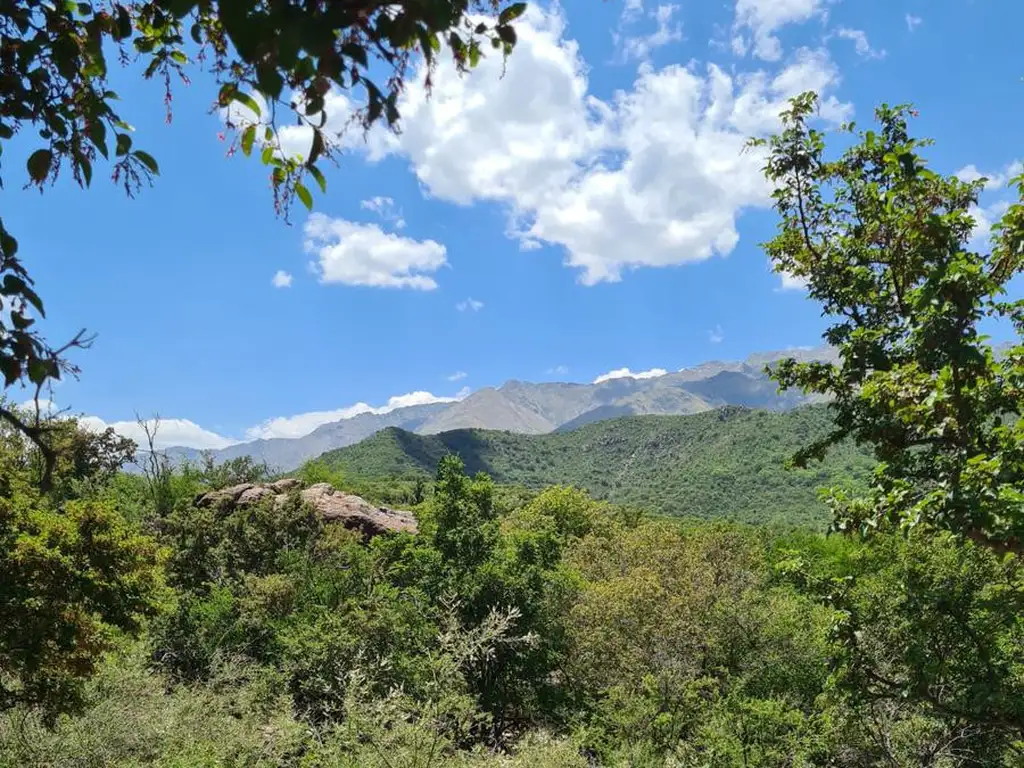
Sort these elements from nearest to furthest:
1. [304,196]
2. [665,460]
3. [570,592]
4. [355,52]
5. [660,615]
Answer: [355,52]
[304,196]
[660,615]
[570,592]
[665,460]

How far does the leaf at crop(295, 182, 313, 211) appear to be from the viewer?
2.26 metres

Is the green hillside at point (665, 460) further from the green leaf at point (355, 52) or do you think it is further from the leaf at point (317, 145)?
the green leaf at point (355, 52)

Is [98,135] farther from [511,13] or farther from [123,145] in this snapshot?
[511,13]

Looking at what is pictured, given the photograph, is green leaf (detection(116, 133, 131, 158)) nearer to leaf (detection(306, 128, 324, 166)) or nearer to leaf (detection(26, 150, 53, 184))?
leaf (detection(26, 150, 53, 184))

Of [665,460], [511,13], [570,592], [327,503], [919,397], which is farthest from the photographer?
[665,460]

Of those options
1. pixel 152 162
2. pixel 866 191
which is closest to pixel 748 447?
pixel 866 191

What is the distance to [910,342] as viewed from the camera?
6922 mm

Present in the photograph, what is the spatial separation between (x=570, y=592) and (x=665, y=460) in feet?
417

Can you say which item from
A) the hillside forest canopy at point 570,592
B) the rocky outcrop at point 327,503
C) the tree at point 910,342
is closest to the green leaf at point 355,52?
the hillside forest canopy at point 570,592

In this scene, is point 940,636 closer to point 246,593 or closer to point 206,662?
point 206,662

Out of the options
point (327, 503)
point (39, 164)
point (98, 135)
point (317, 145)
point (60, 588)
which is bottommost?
point (60, 588)

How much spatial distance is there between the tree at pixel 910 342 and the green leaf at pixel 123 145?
5.51m

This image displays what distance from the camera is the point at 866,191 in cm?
822

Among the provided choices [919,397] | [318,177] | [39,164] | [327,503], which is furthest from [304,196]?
[327,503]
